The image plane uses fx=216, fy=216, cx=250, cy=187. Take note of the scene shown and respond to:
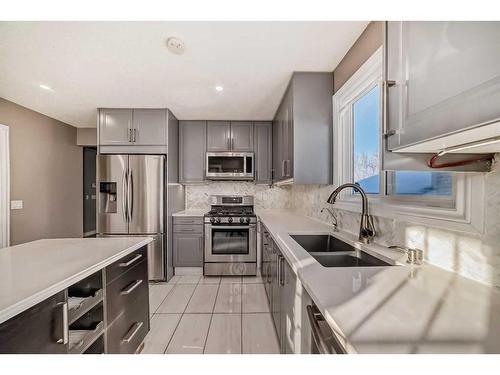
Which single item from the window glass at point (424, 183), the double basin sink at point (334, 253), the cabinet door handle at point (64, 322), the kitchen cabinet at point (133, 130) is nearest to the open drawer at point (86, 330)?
the cabinet door handle at point (64, 322)

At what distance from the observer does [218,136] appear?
3490 mm

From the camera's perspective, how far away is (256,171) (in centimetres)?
352

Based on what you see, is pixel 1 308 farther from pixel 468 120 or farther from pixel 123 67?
pixel 123 67

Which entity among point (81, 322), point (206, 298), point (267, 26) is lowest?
point (206, 298)

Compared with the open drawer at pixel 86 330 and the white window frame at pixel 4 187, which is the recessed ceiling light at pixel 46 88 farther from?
the open drawer at pixel 86 330

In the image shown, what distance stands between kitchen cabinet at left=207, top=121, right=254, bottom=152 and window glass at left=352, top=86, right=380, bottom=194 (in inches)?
74.5

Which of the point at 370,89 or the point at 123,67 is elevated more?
the point at 123,67

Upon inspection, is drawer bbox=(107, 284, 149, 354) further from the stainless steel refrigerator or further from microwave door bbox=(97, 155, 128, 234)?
microwave door bbox=(97, 155, 128, 234)

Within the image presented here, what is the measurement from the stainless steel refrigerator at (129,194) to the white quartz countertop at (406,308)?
8.15 ft

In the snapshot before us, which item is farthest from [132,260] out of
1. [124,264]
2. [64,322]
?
[64,322]

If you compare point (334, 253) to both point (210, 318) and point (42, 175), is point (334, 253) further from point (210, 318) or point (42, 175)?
point (42, 175)

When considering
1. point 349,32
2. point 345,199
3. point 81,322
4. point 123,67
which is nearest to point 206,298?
point 81,322

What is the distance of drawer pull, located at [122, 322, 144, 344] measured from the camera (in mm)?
1366
